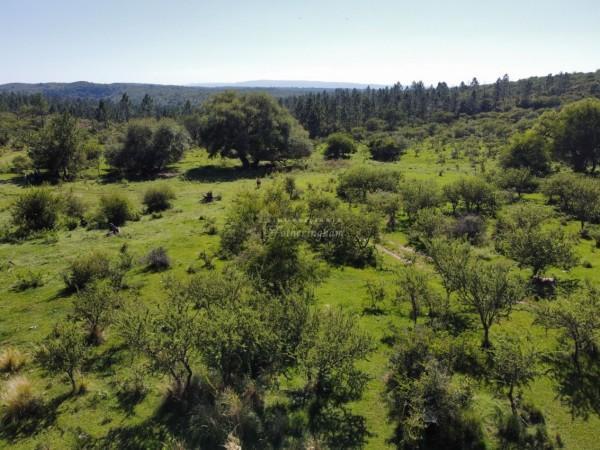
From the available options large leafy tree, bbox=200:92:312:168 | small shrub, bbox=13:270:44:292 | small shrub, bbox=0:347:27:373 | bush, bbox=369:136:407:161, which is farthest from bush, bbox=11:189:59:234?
bush, bbox=369:136:407:161

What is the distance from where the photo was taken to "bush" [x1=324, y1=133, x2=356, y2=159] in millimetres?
83938

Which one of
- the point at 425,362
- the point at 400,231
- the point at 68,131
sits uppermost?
the point at 68,131

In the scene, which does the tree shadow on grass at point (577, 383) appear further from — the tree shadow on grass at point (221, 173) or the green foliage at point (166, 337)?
the tree shadow on grass at point (221, 173)

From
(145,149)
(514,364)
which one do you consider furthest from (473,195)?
(145,149)

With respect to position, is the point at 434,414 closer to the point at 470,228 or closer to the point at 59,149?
the point at 470,228

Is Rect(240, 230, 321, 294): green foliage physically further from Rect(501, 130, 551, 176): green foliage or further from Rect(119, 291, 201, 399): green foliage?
Rect(501, 130, 551, 176): green foliage

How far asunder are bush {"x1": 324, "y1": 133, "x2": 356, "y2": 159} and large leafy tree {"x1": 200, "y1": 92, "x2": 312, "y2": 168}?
12.1 metres

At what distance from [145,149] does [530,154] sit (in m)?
64.7

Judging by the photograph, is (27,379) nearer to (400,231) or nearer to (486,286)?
(486,286)

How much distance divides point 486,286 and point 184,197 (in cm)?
4086

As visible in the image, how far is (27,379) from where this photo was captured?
15.6 meters

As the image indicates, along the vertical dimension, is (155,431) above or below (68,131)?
below

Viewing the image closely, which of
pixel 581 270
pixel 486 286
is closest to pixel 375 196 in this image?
pixel 581 270

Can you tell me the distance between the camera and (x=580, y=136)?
199ft
